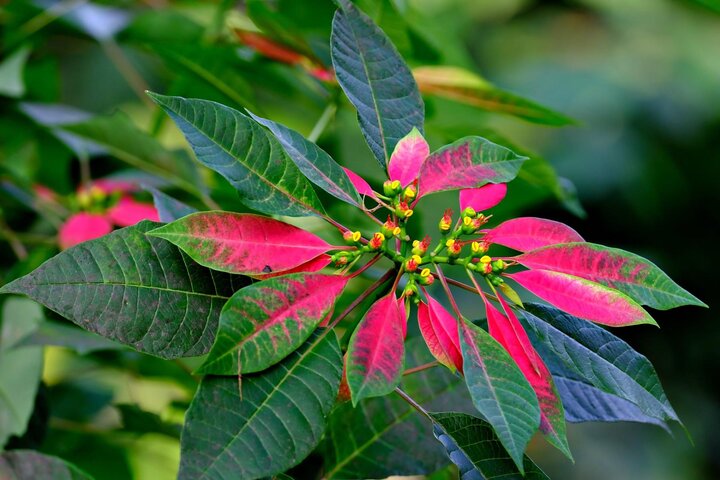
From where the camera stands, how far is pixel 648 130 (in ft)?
7.70

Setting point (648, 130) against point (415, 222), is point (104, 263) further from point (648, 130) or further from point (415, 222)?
point (648, 130)

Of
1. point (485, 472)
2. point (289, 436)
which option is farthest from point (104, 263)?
point (485, 472)

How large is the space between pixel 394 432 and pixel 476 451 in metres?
0.15

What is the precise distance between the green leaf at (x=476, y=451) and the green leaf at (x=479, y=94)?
1.11 ft

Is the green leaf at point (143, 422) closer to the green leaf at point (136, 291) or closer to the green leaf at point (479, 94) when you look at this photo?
the green leaf at point (136, 291)

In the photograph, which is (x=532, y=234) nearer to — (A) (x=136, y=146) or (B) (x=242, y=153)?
(B) (x=242, y=153)

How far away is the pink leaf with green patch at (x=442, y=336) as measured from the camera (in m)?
0.42

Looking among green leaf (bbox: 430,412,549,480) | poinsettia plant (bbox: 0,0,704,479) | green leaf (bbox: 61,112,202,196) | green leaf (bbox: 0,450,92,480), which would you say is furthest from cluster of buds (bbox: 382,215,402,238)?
green leaf (bbox: 61,112,202,196)

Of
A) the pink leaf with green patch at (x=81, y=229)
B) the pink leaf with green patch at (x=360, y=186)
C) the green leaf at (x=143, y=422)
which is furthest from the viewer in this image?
the pink leaf with green patch at (x=81, y=229)

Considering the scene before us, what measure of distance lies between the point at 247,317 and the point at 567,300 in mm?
175

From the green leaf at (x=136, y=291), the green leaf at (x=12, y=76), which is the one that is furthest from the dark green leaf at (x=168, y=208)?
Result: the green leaf at (x=12, y=76)

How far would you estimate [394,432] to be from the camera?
578 mm

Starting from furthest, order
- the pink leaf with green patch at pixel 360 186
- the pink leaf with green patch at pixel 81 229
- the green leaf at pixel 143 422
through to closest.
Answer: the pink leaf with green patch at pixel 81 229 → the green leaf at pixel 143 422 → the pink leaf with green patch at pixel 360 186

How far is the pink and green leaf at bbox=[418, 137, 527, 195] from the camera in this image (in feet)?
1.48
